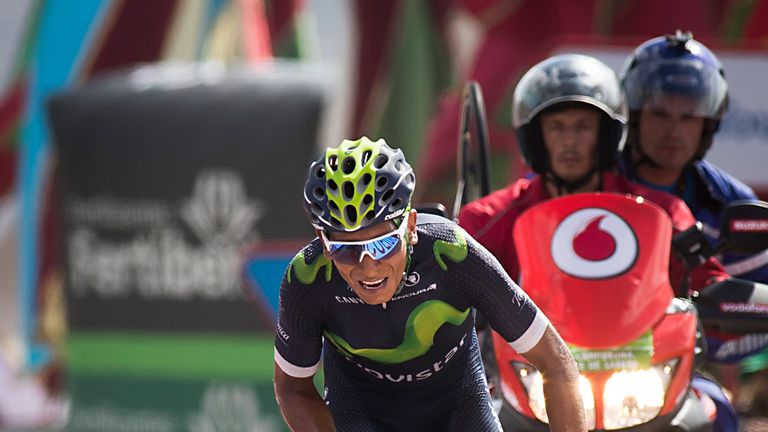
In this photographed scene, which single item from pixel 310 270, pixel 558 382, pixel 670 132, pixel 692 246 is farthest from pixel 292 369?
pixel 670 132

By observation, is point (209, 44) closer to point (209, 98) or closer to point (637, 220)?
point (209, 98)

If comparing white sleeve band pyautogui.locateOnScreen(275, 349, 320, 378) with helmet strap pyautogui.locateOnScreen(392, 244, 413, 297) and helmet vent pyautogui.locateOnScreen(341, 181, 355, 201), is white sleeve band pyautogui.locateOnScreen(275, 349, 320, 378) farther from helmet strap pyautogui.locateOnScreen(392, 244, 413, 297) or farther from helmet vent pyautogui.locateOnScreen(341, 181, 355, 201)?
helmet vent pyautogui.locateOnScreen(341, 181, 355, 201)

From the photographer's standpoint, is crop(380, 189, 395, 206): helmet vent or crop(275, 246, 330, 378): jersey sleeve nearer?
crop(380, 189, 395, 206): helmet vent

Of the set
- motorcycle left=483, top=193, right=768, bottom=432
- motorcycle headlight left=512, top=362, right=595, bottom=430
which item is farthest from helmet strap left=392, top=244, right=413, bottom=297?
motorcycle left=483, top=193, right=768, bottom=432

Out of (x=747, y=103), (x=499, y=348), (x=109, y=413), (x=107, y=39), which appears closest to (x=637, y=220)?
(x=499, y=348)

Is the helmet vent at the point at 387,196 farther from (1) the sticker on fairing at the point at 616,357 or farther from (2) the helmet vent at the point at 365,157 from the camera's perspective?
(1) the sticker on fairing at the point at 616,357

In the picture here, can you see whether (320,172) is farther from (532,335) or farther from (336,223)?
(532,335)

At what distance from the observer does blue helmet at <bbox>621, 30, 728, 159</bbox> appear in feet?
21.3

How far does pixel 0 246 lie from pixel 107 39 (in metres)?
2.09

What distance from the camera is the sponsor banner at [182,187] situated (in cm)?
990

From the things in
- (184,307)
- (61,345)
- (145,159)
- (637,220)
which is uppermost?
(637,220)

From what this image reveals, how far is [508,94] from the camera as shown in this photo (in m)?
10.4

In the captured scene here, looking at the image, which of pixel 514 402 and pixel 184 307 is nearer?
pixel 514 402

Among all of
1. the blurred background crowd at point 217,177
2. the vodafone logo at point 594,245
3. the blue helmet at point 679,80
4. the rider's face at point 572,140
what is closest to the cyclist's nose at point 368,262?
the vodafone logo at point 594,245
